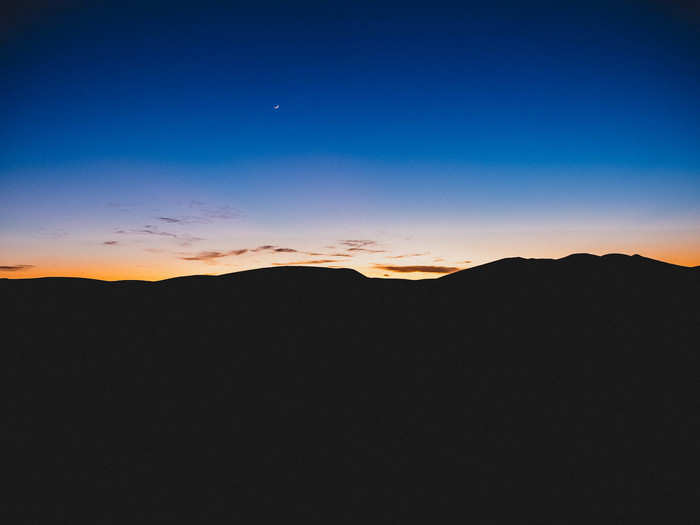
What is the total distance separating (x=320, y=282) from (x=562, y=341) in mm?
22908

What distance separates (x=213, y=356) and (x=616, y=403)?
2348 centimetres

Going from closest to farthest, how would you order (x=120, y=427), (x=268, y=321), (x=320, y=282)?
(x=120, y=427) < (x=268, y=321) < (x=320, y=282)

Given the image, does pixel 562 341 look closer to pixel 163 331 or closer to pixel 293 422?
pixel 293 422

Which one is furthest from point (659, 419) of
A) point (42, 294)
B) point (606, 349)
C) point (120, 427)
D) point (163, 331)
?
point (42, 294)

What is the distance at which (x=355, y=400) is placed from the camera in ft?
71.2

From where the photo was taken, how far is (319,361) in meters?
27.0

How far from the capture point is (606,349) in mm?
27531

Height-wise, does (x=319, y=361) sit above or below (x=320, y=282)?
below

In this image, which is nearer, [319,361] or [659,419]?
[659,419]

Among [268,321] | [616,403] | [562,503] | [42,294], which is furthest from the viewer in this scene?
[42,294]

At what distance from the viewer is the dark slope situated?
45.1 feet

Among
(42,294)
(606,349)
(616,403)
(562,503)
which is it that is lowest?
(562,503)

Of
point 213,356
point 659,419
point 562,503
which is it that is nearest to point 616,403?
point 659,419

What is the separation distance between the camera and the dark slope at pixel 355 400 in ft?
45.1
